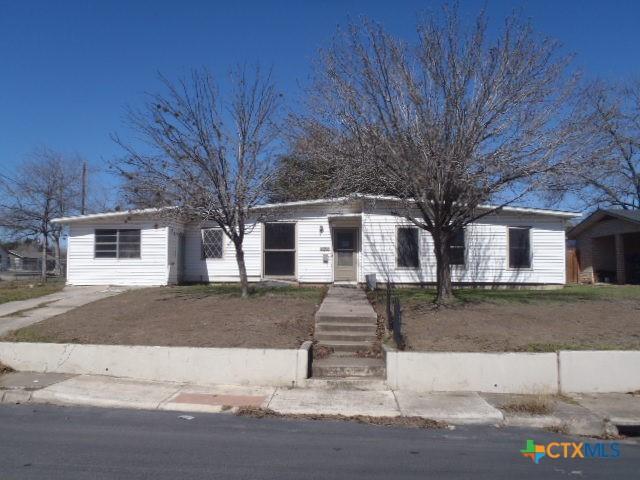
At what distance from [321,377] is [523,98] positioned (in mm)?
7042

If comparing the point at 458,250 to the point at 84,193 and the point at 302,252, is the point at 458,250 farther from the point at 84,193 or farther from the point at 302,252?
the point at 84,193

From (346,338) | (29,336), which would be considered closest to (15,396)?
(29,336)

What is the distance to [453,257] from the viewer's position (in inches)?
733

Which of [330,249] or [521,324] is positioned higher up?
[330,249]

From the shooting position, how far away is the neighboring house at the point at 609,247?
23469 millimetres

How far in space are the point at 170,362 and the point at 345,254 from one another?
9.89 metres

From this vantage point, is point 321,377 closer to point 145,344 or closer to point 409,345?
Result: point 409,345

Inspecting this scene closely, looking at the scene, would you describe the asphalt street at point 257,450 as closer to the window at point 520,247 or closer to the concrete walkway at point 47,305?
the concrete walkway at point 47,305

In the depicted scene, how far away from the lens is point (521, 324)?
11227 millimetres

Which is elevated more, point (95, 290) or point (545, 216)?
point (545, 216)

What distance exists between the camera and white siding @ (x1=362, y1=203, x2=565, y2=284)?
18172 millimetres

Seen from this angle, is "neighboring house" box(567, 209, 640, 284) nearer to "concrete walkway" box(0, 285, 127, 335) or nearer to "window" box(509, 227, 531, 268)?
"window" box(509, 227, 531, 268)

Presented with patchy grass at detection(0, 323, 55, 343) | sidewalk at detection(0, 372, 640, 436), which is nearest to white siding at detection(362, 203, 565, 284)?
sidewalk at detection(0, 372, 640, 436)

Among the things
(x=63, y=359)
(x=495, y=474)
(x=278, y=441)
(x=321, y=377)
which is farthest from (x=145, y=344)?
(x=495, y=474)
